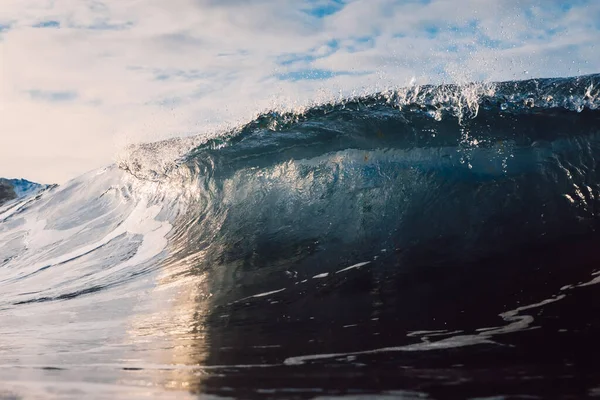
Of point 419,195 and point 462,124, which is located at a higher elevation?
point 462,124

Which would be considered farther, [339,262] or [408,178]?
[408,178]

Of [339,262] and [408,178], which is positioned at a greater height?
[408,178]

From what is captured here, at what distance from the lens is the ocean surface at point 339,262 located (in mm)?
2527

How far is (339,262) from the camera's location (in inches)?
192

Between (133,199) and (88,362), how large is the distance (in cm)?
641

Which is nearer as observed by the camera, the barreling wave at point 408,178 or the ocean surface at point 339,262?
the ocean surface at point 339,262

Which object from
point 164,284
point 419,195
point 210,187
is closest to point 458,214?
point 419,195

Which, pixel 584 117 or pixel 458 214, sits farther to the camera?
pixel 584 117

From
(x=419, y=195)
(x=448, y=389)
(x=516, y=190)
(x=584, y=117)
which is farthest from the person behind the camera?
(x=584, y=117)

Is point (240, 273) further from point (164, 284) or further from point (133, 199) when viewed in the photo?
point (133, 199)

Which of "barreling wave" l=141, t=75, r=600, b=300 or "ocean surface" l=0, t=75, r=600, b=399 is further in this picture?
"barreling wave" l=141, t=75, r=600, b=300

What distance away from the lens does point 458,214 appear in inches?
213

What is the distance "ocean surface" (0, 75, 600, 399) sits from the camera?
2527 mm

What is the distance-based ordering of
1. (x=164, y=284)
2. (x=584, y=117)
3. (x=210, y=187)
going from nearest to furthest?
(x=164, y=284) → (x=584, y=117) → (x=210, y=187)
